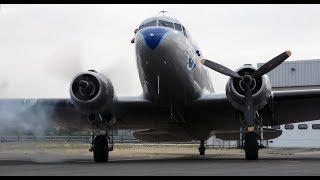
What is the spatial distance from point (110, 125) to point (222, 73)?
15.5 feet

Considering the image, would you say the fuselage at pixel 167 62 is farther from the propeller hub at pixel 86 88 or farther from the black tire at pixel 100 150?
the black tire at pixel 100 150

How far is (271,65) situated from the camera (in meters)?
18.6

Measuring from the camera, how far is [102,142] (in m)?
19.6

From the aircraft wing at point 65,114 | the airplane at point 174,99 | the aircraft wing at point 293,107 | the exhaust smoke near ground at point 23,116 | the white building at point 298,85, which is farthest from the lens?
the white building at point 298,85

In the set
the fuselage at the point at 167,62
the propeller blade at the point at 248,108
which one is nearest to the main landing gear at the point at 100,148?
the fuselage at the point at 167,62

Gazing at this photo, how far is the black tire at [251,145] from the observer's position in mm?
18578

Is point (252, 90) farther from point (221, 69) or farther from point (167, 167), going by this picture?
point (167, 167)

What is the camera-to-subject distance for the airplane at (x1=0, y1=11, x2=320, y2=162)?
18047 millimetres

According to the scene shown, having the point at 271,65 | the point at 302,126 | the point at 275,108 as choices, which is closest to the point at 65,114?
the point at 275,108

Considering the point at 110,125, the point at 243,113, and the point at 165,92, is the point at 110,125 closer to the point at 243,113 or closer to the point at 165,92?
the point at 165,92

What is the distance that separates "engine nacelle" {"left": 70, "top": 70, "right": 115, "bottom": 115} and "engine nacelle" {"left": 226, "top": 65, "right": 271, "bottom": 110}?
419 centimetres

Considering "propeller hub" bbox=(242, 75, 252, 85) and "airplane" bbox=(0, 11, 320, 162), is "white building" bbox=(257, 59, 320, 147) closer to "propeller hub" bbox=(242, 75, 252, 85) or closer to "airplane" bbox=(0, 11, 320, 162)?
"airplane" bbox=(0, 11, 320, 162)

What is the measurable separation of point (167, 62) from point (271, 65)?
368 centimetres
